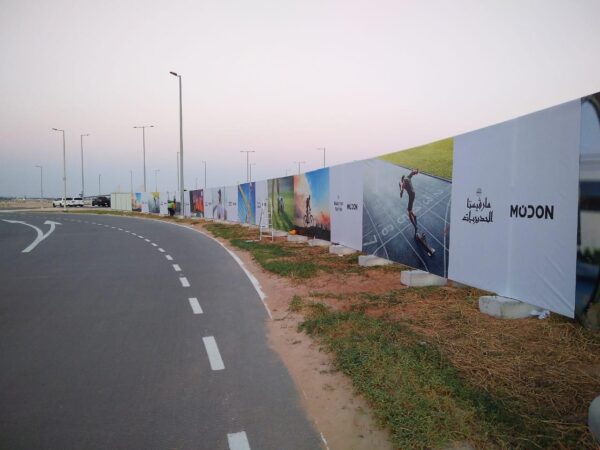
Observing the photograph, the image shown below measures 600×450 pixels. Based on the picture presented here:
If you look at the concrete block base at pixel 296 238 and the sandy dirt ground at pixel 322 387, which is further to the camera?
the concrete block base at pixel 296 238

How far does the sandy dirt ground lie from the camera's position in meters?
3.97

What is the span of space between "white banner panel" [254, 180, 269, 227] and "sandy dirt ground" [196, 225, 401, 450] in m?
14.8

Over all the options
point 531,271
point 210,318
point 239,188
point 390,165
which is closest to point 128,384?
point 210,318

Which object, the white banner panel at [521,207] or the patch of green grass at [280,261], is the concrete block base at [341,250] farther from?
the white banner panel at [521,207]

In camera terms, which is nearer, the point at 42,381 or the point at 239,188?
the point at 42,381

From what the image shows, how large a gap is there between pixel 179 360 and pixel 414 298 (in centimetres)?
459

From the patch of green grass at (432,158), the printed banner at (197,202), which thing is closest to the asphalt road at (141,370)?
the patch of green grass at (432,158)

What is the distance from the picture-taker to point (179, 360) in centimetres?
583

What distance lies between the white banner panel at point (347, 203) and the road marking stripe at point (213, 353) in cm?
736

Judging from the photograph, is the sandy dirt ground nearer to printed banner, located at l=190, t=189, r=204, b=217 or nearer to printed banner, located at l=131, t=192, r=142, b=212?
printed banner, located at l=190, t=189, r=204, b=217

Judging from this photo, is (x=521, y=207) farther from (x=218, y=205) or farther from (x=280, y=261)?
(x=218, y=205)

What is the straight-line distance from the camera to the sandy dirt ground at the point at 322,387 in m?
3.97

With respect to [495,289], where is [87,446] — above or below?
below

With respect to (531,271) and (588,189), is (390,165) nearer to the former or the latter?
(531,271)
